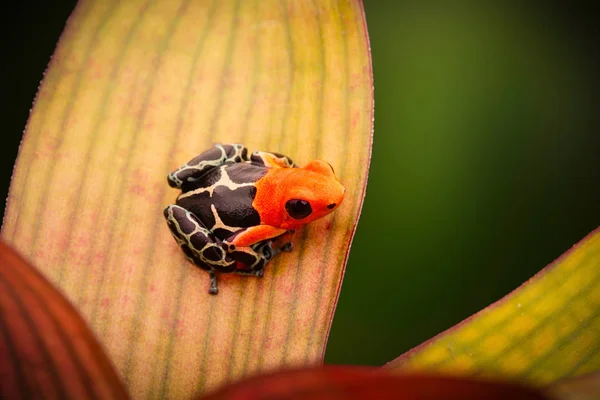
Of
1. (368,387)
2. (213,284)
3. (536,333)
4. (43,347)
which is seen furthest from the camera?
(213,284)

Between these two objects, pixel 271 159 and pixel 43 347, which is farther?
pixel 271 159

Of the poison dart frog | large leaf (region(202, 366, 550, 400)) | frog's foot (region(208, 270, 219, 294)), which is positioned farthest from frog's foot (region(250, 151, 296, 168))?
large leaf (region(202, 366, 550, 400))

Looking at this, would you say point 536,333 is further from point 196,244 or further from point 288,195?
point 196,244

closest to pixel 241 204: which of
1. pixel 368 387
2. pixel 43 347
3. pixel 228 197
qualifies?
pixel 228 197

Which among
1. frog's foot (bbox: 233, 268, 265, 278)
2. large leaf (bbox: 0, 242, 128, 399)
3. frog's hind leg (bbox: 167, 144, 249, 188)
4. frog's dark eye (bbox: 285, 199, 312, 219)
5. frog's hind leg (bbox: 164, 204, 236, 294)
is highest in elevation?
frog's hind leg (bbox: 167, 144, 249, 188)

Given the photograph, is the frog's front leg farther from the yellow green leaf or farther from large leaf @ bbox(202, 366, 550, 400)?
large leaf @ bbox(202, 366, 550, 400)

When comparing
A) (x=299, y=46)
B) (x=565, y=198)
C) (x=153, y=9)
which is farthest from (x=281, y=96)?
(x=565, y=198)
